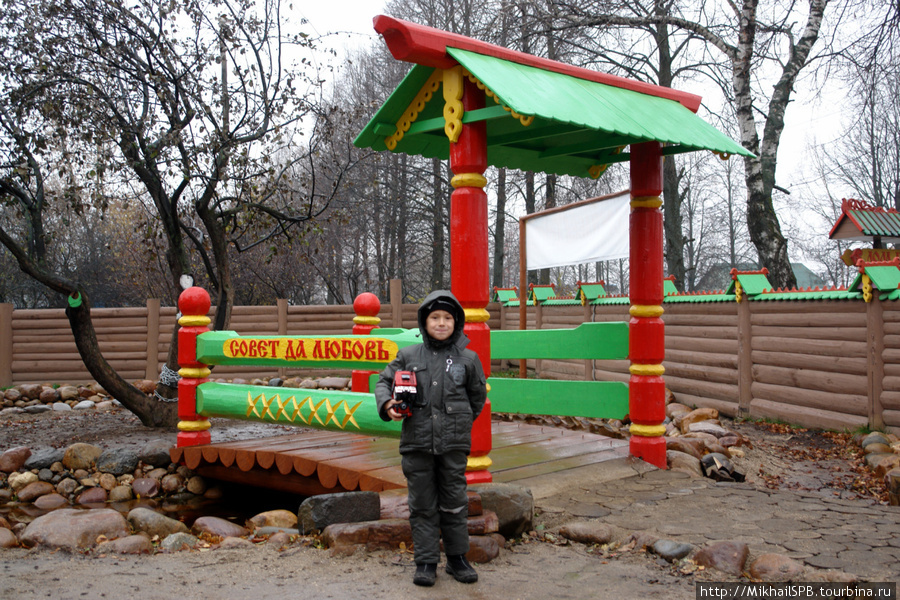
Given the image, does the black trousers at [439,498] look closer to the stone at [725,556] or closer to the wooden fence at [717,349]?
the stone at [725,556]

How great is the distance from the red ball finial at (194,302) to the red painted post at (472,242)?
336cm

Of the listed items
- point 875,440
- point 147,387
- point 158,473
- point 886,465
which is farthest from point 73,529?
point 147,387

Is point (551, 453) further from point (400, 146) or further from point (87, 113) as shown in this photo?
point (87, 113)

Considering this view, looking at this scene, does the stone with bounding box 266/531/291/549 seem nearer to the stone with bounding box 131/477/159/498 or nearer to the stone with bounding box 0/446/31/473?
the stone with bounding box 131/477/159/498

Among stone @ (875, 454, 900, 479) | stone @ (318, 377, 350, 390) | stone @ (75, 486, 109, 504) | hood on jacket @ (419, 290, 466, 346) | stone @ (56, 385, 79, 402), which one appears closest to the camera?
hood on jacket @ (419, 290, 466, 346)

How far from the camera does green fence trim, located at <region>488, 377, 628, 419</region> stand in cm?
591

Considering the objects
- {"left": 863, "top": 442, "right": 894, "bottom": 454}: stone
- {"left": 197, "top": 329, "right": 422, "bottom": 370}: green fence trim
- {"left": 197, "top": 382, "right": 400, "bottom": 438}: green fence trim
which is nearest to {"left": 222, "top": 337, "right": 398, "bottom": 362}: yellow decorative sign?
{"left": 197, "top": 329, "right": 422, "bottom": 370}: green fence trim

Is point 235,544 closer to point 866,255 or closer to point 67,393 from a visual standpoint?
point 67,393

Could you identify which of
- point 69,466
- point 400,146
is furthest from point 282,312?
point 400,146

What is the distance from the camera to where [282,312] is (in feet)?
53.1

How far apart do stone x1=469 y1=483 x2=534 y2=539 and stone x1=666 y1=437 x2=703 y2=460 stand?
2.57 meters

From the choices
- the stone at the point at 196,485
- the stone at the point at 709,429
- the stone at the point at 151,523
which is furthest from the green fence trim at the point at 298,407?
the stone at the point at 709,429

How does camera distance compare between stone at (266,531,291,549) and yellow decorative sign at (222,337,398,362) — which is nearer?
stone at (266,531,291,549)

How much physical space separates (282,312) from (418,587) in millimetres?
13263
